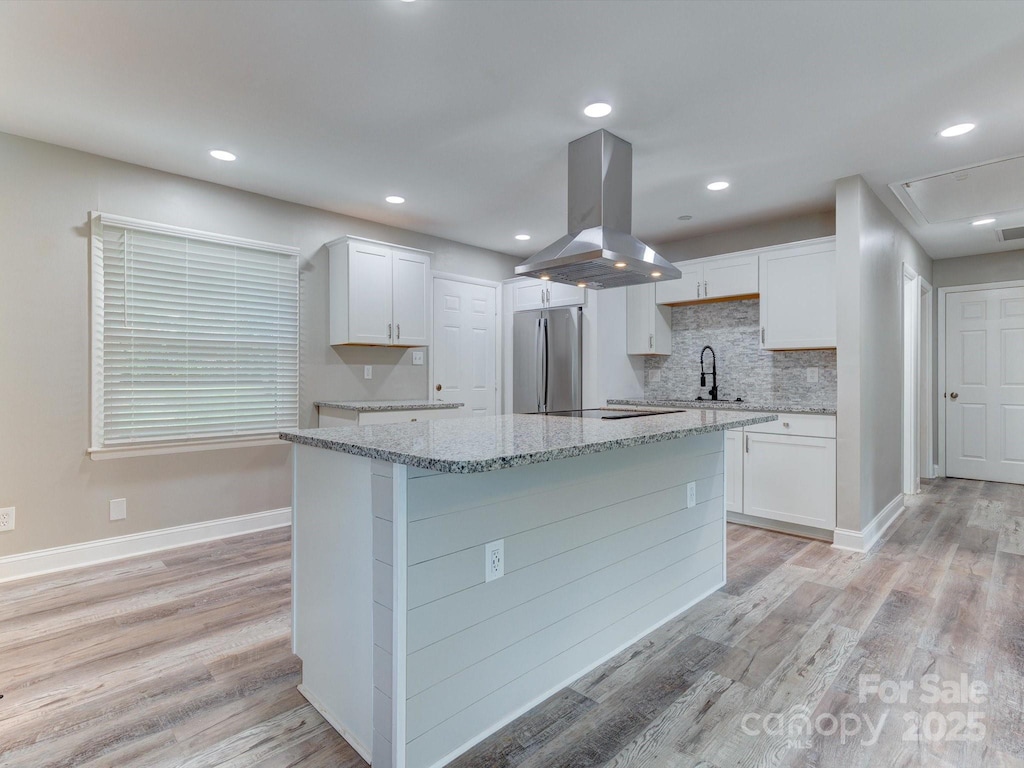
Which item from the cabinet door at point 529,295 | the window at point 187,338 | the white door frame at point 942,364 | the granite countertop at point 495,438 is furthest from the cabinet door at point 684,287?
the white door frame at point 942,364

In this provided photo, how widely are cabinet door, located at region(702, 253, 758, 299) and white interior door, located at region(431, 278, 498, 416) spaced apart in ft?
6.96

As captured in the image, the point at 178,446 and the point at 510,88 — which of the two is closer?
the point at 510,88

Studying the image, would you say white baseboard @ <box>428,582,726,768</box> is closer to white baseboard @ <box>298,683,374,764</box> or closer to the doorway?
white baseboard @ <box>298,683,374,764</box>

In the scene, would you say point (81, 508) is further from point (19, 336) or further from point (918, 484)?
point (918, 484)

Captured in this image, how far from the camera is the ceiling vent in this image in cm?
466

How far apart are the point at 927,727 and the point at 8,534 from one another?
14.3 feet

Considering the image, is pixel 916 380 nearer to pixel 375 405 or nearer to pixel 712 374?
pixel 712 374

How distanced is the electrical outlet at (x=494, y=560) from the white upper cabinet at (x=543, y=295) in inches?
130

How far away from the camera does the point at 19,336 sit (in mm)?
2973

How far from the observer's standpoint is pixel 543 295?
5.20m

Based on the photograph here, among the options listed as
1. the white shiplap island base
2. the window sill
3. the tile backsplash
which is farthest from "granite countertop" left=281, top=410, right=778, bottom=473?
the tile backsplash

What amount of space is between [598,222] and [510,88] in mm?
772

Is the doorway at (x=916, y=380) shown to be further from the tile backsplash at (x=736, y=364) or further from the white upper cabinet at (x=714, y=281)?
the white upper cabinet at (x=714, y=281)

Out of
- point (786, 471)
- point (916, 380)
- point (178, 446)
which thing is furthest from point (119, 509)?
point (916, 380)
